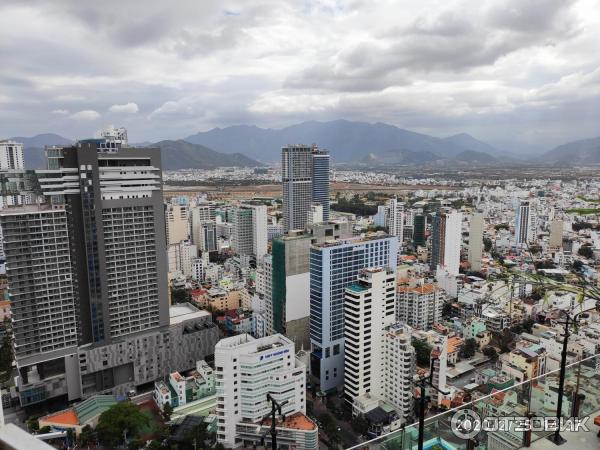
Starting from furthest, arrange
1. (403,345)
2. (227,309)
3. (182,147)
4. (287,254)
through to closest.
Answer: (182,147), (227,309), (287,254), (403,345)

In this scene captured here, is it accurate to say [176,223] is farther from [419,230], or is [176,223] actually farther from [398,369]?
[398,369]

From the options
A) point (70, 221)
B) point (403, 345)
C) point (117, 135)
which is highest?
point (117, 135)

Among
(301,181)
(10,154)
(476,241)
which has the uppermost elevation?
(10,154)

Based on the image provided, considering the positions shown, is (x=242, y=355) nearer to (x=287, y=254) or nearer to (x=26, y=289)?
(x=287, y=254)

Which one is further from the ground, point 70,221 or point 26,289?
point 70,221

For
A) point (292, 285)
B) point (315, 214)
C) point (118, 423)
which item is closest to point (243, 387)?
point (118, 423)

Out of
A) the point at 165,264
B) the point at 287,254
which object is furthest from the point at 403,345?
the point at 165,264

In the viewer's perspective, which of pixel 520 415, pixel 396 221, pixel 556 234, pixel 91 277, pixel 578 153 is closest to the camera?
pixel 520 415
